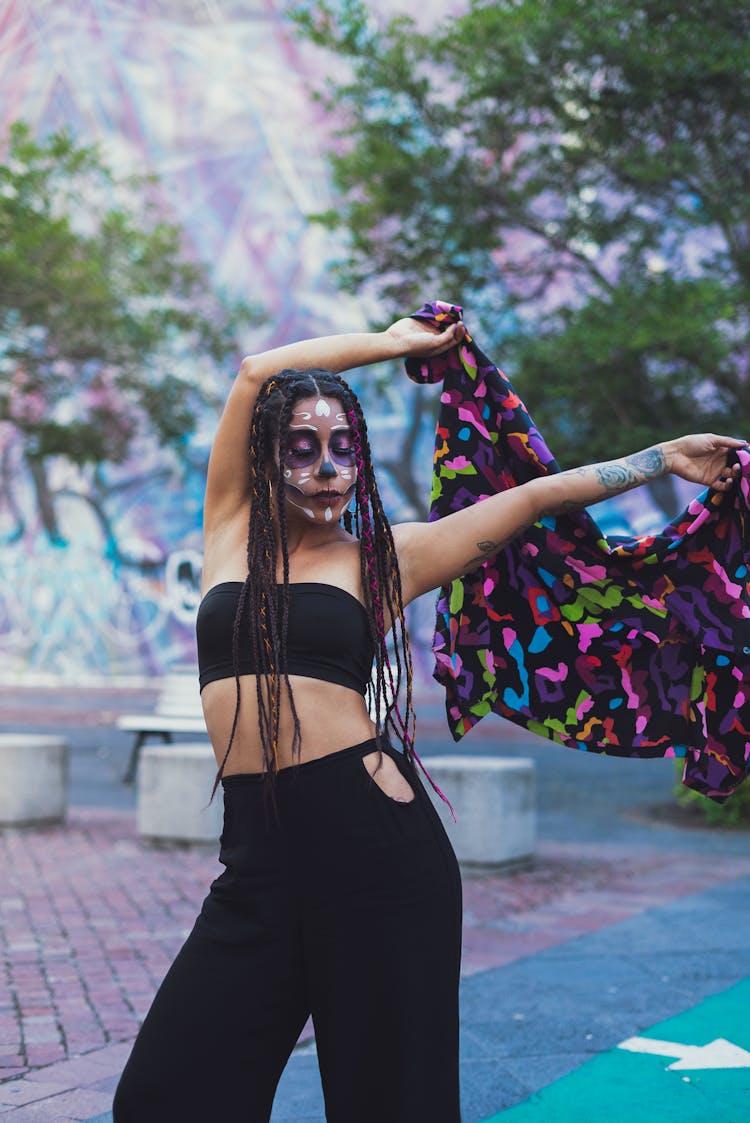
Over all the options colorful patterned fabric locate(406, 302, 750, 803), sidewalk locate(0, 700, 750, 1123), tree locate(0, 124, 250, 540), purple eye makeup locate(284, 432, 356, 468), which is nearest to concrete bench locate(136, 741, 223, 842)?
sidewalk locate(0, 700, 750, 1123)

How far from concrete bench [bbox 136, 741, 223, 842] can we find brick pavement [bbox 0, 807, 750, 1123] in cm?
13

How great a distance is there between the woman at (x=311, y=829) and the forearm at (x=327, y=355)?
51 millimetres

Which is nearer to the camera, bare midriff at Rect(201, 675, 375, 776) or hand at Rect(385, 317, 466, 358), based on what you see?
bare midriff at Rect(201, 675, 375, 776)

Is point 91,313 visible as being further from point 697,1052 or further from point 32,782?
point 697,1052

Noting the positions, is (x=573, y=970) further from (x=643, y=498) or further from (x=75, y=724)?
(x=643, y=498)

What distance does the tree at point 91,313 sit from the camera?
1555cm

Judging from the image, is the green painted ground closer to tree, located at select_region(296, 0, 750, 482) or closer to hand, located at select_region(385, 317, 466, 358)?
hand, located at select_region(385, 317, 466, 358)

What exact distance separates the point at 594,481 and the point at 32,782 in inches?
302

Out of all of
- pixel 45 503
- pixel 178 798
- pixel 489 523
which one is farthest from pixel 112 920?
pixel 45 503

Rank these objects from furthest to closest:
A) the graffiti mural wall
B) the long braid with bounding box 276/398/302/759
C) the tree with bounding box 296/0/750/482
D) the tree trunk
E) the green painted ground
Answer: the tree trunk → the graffiti mural wall → the tree with bounding box 296/0/750/482 → the green painted ground → the long braid with bounding box 276/398/302/759

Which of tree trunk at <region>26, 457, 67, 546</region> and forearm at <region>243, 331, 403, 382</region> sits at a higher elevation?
tree trunk at <region>26, 457, 67, 546</region>

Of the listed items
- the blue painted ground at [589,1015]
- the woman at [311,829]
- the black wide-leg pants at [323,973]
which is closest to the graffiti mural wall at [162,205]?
the blue painted ground at [589,1015]

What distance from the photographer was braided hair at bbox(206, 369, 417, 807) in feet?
8.78

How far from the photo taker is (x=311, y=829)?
2.61 m
